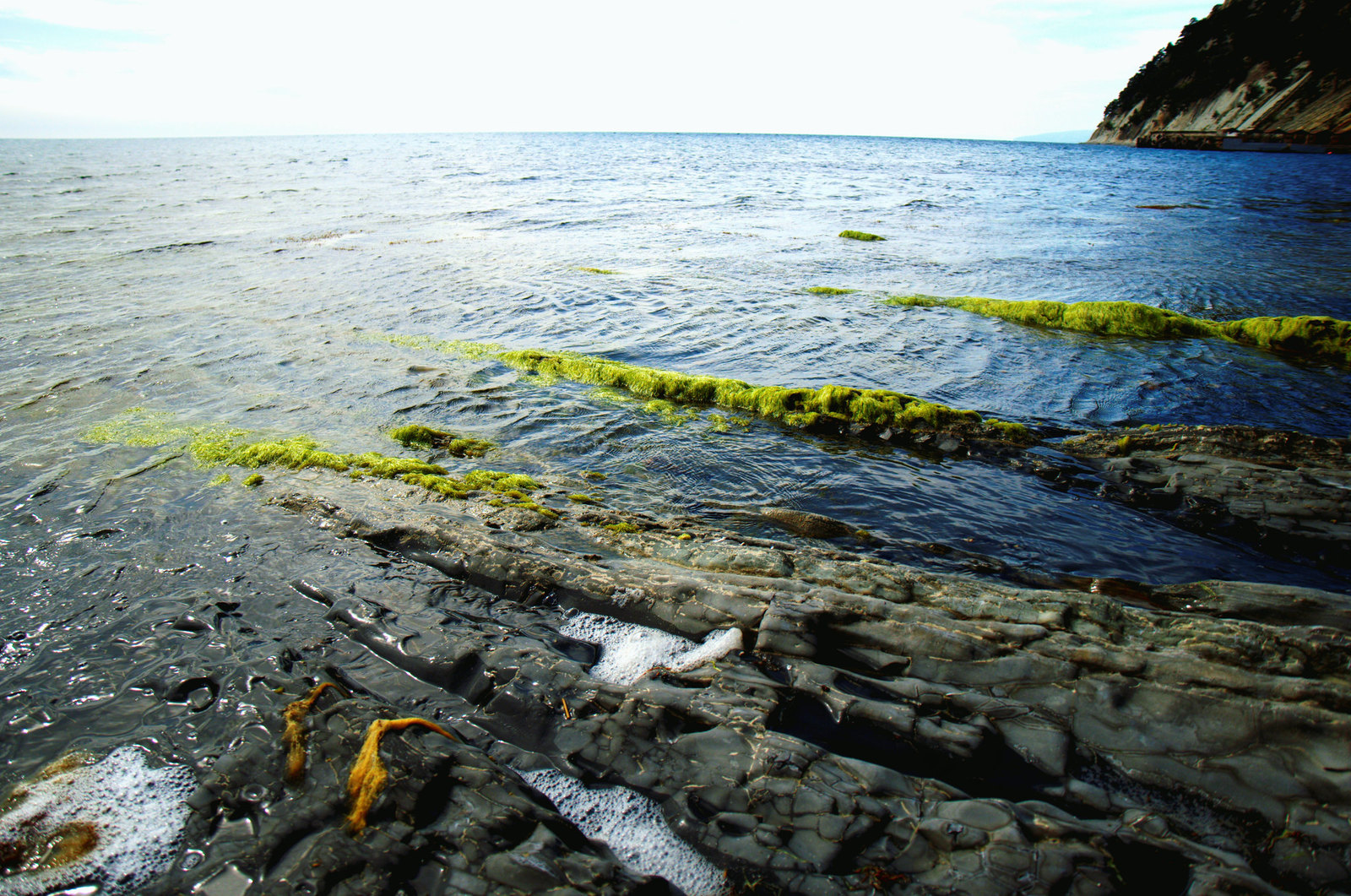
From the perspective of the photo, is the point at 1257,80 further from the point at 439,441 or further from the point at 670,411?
the point at 439,441

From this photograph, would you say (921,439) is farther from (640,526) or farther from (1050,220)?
(1050,220)

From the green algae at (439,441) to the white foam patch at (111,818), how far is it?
463 cm

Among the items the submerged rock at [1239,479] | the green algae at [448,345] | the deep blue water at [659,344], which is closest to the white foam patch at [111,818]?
the deep blue water at [659,344]

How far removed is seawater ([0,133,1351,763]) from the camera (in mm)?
5324

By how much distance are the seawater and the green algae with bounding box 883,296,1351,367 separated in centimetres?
74

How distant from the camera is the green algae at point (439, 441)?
7793 millimetres

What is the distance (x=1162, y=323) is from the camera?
39.1 ft

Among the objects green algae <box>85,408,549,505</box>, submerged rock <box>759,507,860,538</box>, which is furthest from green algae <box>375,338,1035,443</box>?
green algae <box>85,408,549,505</box>

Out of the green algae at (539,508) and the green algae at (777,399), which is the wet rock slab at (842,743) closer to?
the green algae at (539,508)

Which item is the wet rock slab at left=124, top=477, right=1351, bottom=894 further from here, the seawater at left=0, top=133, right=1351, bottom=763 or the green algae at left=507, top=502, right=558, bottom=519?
the green algae at left=507, top=502, right=558, bottom=519

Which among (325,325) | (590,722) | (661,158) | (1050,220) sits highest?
(661,158)

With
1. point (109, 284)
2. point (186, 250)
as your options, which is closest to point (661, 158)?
point (186, 250)

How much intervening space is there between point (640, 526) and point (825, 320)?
886 centimetres

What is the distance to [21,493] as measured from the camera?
6.48 meters
